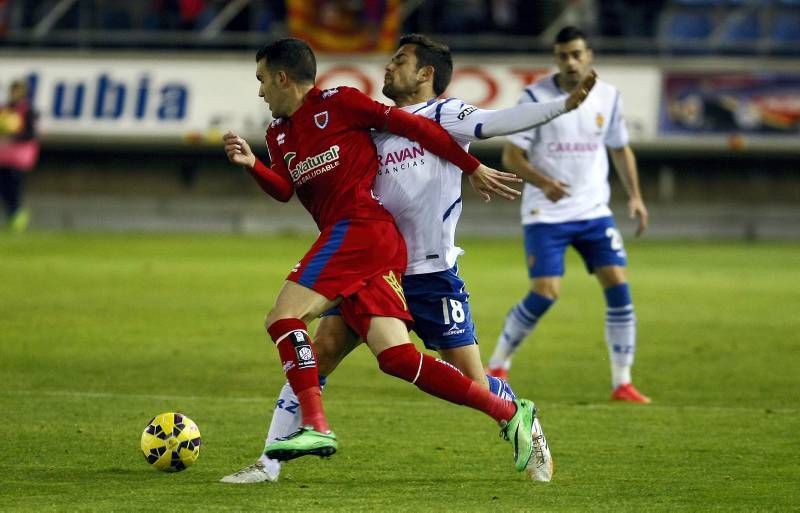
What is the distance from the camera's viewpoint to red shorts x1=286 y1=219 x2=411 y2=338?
6727 mm

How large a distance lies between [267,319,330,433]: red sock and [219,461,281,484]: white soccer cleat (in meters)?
0.40

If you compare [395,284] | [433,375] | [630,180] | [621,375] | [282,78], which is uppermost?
[282,78]

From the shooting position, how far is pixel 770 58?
2881 cm

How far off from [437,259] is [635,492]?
133cm

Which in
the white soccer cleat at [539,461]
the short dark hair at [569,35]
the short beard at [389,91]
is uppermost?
the short dark hair at [569,35]

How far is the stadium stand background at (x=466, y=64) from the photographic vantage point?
28.7 metres

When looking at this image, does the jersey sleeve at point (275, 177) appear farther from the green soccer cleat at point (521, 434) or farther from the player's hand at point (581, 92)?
the green soccer cleat at point (521, 434)

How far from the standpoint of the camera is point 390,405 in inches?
379

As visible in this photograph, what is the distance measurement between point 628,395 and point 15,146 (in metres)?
19.6

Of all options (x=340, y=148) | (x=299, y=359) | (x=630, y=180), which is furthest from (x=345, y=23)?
(x=299, y=359)

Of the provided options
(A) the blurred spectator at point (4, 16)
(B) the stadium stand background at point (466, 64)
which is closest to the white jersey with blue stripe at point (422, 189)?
(B) the stadium stand background at point (466, 64)

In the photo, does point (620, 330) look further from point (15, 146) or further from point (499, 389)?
point (15, 146)

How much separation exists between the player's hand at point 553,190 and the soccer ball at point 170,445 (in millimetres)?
3307

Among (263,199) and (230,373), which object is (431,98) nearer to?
(230,373)
